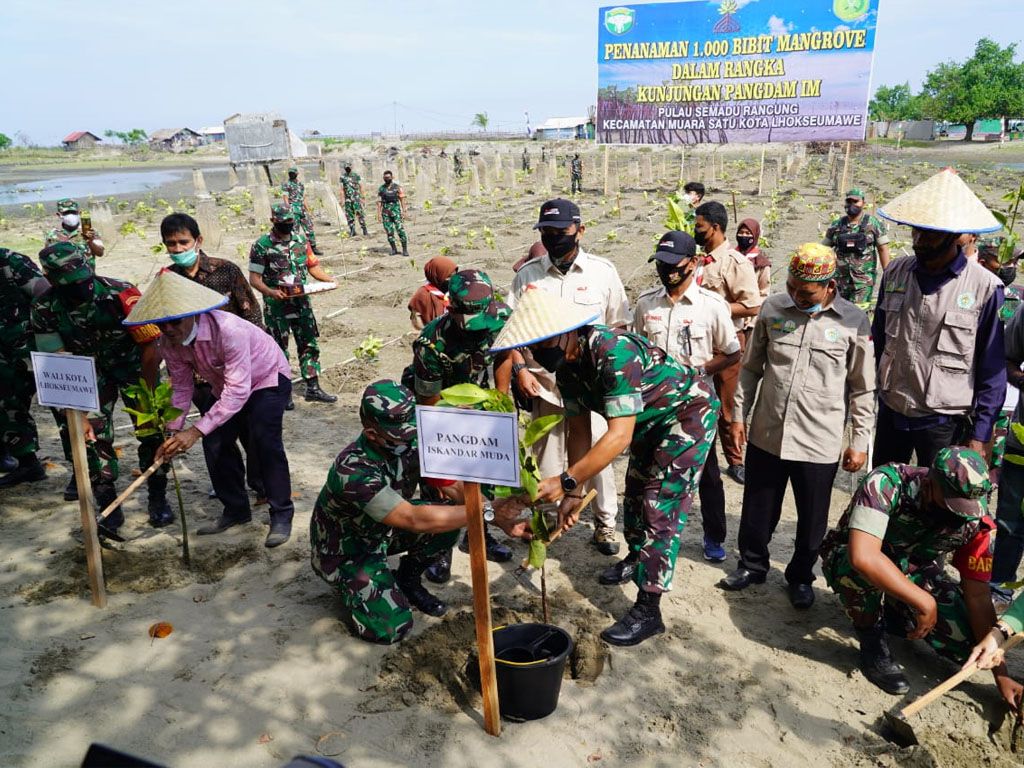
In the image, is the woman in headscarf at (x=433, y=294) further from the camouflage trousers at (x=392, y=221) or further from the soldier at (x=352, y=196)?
the soldier at (x=352, y=196)

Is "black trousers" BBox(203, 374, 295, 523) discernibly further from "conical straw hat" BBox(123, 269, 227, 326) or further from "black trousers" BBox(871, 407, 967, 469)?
"black trousers" BBox(871, 407, 967, 469)

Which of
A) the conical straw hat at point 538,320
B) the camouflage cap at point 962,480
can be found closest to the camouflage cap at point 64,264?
the conical straw hat at point 538,320

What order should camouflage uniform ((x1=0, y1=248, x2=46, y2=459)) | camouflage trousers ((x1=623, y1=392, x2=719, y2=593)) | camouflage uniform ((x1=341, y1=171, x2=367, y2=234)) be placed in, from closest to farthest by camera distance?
camouflage trousers ((x1=623, y1=392, x2=719, y2=593)), camouflage uniform ((x1=0, y1=248, x2=46, y2=459)), camouflage uniform ((x1=341, y1=171, x2=367, y2=234))

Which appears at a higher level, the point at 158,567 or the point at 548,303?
the point at 548,303

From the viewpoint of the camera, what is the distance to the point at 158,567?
4078 mm

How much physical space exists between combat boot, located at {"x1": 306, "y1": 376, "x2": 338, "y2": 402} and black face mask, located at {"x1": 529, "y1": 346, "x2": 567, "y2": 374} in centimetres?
452

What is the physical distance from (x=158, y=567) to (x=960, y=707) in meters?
4.17

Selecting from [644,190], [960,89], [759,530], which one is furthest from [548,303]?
[960,89]

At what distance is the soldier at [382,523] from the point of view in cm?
304

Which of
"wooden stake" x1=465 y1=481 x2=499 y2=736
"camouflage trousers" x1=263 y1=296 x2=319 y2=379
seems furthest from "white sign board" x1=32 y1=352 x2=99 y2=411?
"camouflage trousers" x1=263 y1=296 x2=319 y2=379

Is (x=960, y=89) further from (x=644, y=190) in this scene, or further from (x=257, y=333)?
(x=257, y=333)

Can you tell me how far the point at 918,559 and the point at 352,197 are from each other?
15.1 meters

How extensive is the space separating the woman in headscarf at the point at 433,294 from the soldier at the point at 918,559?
305cm

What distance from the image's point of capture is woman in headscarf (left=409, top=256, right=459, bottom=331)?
16.5 feet
